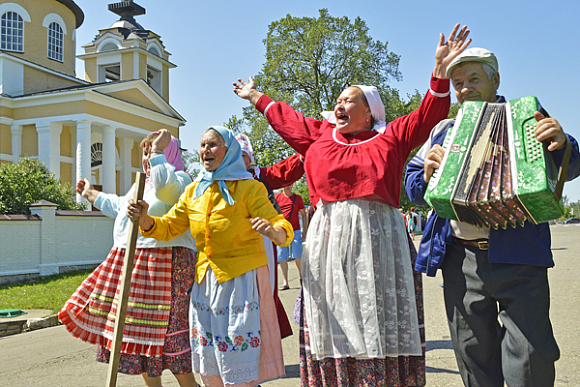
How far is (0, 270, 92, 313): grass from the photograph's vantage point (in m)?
8.81

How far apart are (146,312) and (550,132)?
281cm

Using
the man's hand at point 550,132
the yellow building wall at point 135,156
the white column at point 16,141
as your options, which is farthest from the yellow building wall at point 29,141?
the man's hand at point 550,132

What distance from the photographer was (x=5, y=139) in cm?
2541

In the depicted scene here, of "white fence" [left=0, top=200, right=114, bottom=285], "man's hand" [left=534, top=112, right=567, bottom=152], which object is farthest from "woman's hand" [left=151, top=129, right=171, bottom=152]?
"white fence" [left=0, top=200, right=114, bottom=285]

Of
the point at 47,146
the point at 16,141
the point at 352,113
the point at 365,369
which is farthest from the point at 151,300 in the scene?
the point at 16,141

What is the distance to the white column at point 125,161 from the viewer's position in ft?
101

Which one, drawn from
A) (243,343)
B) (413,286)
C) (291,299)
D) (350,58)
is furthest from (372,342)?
(350,58)

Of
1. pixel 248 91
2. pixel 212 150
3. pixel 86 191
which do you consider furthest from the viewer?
pixel 86 191

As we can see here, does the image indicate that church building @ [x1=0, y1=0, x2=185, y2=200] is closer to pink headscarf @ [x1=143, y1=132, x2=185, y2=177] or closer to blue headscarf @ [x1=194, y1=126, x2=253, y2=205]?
pink headscarf @ [x1=143, y1=132, x2=185, y2=177]

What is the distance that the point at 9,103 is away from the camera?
2544 cm

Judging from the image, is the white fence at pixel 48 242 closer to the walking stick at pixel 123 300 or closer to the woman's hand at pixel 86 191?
the woman's hand at pixel 86 191

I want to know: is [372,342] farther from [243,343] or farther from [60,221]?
[60,221]

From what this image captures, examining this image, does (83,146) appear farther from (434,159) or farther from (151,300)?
(434,159)

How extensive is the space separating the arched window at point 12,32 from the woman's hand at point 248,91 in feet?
90.9
